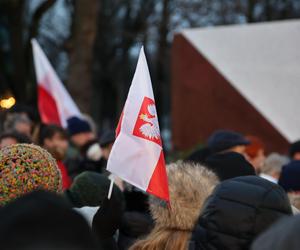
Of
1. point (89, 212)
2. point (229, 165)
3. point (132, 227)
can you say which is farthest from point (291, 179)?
point (89, 212)

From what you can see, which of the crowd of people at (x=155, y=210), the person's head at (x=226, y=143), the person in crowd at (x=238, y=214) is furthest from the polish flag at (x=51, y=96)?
the person in crowd at (x=238, y=214)

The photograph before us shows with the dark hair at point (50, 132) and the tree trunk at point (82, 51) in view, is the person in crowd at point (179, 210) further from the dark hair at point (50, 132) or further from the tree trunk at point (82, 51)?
the tree trunk at point (82, 51)

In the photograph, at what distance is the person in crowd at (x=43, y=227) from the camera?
5.34 ft

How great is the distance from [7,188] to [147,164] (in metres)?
0.72

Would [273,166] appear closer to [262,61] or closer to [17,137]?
[17,137]

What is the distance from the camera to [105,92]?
34.8m

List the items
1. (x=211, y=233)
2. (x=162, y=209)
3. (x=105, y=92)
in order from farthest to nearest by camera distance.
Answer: (x=105, y=92)
(x=162, y=209)
(x=211, y=233)

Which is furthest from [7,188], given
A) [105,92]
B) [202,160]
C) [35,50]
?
[105,92]

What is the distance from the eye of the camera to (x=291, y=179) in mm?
4293

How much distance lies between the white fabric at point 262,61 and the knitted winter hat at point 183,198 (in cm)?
769

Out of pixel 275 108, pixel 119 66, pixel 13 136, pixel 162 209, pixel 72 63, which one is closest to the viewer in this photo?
pixel 162 209

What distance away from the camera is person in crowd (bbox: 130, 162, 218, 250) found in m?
3.12

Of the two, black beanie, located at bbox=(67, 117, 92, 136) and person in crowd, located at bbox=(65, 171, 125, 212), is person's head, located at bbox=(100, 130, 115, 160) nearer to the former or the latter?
black beanie, located at bbox=(67, 117, 92, 136)

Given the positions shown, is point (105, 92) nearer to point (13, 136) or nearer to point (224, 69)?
point (224, 69)
